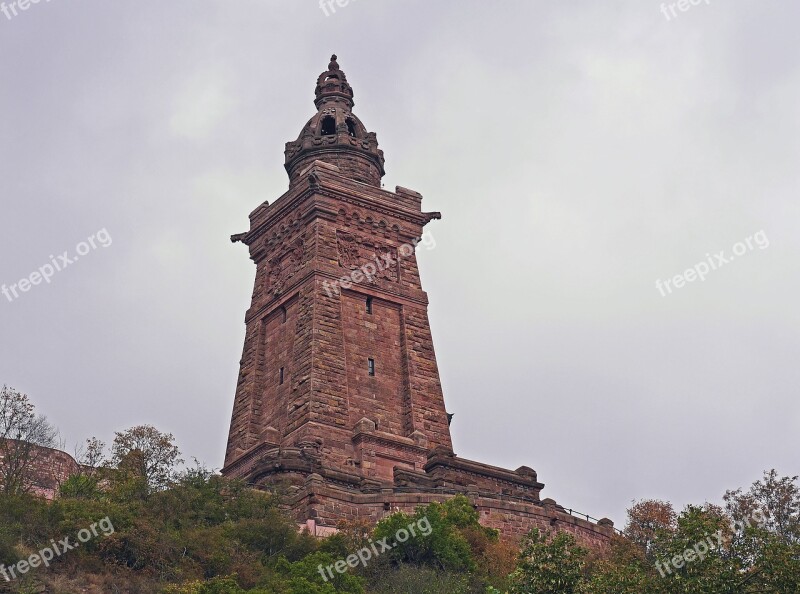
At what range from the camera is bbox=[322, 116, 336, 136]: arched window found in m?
65.7

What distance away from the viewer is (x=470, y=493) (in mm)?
48031

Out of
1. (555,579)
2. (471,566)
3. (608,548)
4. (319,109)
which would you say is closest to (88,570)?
(471,566)

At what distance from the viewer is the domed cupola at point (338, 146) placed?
2504 inches

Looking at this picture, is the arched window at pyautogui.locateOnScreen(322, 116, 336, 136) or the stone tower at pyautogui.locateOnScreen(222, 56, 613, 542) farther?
the arched window at pyautogui.locateOnScreen(322, 116, 336, 136)

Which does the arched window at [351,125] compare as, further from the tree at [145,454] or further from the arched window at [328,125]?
the tree at [145,454]

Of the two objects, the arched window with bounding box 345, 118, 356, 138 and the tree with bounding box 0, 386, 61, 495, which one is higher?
the arched window with bounding box 345, 118, 356, 138

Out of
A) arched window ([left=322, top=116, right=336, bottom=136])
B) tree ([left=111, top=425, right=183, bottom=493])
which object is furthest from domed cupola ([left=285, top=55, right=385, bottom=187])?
tree ([left=111, top=425, right=183, bottom=493])

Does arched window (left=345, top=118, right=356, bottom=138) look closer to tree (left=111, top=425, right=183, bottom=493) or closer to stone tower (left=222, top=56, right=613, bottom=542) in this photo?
stone tower (left=222, top=56, right=613, bottom=542)

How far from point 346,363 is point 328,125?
15786mm

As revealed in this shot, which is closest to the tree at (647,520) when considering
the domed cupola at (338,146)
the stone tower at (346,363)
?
the stone tower at (346,363)

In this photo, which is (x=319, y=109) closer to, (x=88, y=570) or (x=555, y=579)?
(x=88, y=570)

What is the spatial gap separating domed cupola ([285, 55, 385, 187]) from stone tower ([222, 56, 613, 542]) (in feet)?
0.25

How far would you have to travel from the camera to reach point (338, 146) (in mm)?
63844

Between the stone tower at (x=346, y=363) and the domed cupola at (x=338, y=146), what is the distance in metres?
0.08
